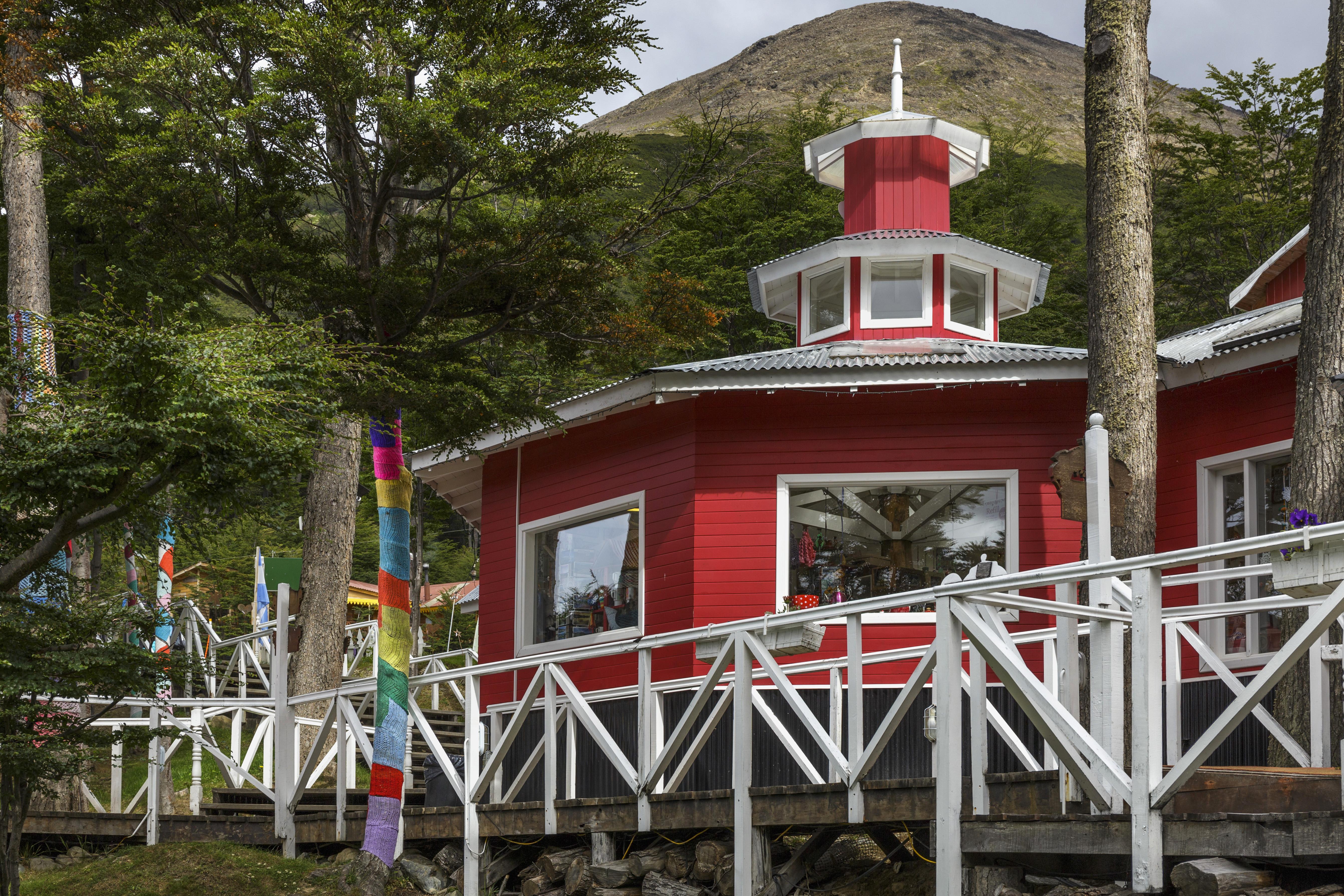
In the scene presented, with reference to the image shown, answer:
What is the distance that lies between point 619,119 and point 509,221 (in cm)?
12048

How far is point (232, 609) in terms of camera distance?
28.7 meters

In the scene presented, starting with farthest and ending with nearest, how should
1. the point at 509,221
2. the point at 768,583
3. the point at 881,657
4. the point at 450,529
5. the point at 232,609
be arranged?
1. the point at 450,529
2. the point at 232,609
3. the point at 768,583
4. the point at 509,221
5. the point at 881,657

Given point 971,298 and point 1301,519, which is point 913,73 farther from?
point 1301,519

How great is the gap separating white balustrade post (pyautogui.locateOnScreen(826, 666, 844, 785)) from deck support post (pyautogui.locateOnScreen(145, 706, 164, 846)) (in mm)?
6459

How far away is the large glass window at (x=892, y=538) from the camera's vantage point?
11.2 metres

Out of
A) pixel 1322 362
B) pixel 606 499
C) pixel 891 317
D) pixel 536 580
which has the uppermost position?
pixel 891 317

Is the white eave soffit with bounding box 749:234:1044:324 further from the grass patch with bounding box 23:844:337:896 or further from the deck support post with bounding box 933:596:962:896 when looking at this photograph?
the deck support post with bounding box 933:596:962:896

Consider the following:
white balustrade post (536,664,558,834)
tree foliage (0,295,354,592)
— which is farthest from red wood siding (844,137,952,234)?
tree foliage (0,295,354,592)

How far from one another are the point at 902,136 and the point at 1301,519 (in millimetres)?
9856


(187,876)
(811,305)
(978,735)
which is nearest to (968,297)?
(811,305)

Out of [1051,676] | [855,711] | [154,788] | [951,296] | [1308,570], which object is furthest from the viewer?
[951,296]

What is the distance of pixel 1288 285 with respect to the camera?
14062 mm

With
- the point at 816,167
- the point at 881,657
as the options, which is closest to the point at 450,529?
the point at 816,167

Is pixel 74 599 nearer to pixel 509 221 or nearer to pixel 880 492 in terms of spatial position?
pixel 509 221
